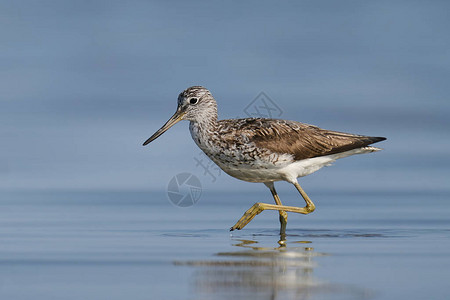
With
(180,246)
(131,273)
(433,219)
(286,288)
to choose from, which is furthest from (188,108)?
(286,288)

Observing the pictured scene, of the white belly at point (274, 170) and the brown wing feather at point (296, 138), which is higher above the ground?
the brown wing feather at point (296, 138)

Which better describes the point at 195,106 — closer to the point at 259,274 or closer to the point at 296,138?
the point at 296,138

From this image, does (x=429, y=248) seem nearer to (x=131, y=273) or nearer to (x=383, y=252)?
(x=383, y=252)

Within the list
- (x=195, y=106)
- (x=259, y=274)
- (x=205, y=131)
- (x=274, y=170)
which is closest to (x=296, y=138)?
(x=274, y=170)

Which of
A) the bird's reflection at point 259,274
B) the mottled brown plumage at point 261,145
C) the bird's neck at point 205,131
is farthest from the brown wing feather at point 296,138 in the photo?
the bird's reflection at point 259,274

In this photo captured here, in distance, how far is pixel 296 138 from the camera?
48.3ft

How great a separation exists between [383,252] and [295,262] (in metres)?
1.52

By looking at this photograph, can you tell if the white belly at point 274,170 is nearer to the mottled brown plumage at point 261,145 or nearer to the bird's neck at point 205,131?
the mottled brown plumage at point 261,145

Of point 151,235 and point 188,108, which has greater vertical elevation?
point 188,108

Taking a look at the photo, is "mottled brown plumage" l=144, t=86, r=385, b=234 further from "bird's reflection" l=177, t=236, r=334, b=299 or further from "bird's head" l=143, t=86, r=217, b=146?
"bird's reflection" l=177, t=236, r=334, b=299

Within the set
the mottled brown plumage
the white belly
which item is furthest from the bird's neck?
the white belly

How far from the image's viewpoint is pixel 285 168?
47.3 ft

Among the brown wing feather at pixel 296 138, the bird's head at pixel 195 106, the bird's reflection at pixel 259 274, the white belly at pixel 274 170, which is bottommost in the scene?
the bird's reflection at pixel 259 274

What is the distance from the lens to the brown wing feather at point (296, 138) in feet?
46.8
